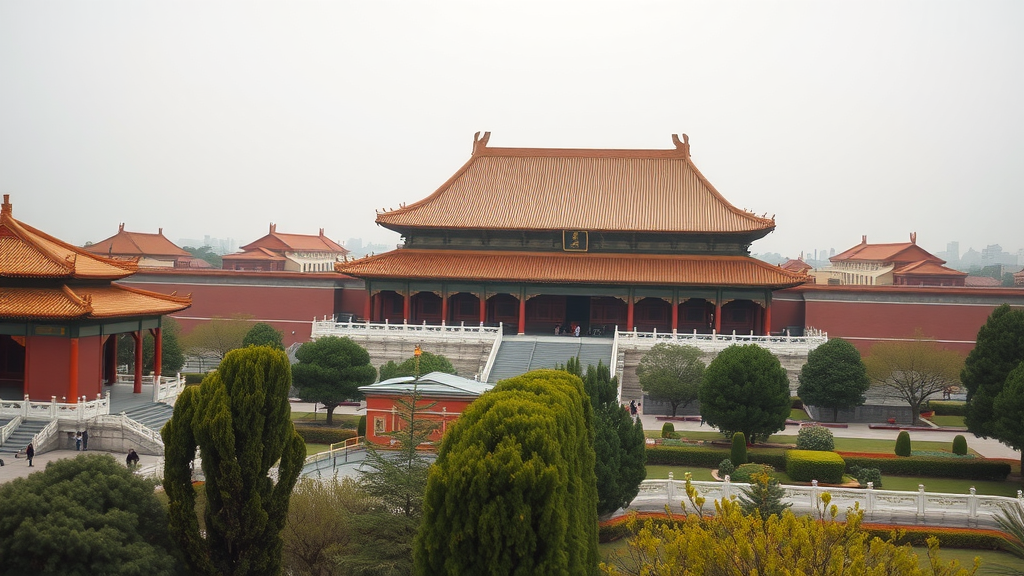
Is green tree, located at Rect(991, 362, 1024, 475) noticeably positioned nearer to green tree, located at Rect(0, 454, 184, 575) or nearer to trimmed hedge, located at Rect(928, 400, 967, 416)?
trimmed hedge, located at Rect(928, 400, 967, 416)

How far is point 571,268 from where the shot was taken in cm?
3694

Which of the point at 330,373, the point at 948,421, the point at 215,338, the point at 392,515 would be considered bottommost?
the point at 948,421

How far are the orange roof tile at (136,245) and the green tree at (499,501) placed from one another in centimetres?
6413

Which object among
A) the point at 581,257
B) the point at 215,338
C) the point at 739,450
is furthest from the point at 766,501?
the point at 215,338

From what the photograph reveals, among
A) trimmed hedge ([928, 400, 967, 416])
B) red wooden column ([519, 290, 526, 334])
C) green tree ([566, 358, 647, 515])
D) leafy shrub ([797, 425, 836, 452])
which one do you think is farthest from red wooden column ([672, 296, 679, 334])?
green tree ([566, 358, 647, 515])

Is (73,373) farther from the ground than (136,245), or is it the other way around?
(136,245)

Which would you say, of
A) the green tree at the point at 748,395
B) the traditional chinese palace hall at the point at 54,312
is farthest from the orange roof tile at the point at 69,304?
the green tree at the point at 748,395

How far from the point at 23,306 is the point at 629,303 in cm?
2077

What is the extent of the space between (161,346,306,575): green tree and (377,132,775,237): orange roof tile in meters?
26.0

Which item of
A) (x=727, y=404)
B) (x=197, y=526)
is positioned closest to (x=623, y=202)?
(x=727, y=404)

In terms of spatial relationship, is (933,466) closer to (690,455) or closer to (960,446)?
(960,446)

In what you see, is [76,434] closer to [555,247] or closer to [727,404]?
[727,404]

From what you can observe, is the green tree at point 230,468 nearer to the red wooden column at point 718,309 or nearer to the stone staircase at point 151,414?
the stone staircase at point 151,414

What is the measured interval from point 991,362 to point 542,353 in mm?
14427
